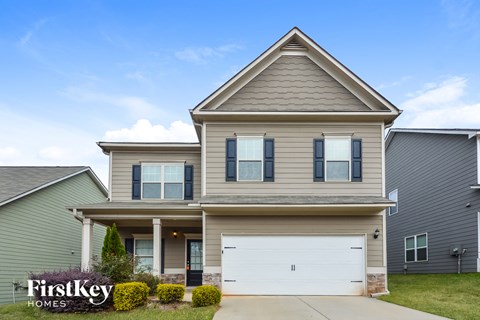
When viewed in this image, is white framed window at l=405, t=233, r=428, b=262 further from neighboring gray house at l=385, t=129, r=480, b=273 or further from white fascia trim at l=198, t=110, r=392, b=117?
white fascia trim at l=198, t=110, r=392, b=117

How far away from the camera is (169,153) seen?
19.5 m

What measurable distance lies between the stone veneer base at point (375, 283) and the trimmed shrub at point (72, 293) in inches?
312

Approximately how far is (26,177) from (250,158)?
32.4 ft

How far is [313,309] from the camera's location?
42.5 feet

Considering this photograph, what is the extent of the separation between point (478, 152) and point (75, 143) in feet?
59.1

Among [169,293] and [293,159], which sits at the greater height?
[293,159]

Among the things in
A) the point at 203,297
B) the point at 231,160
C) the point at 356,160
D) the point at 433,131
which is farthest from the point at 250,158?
the point at 433,131

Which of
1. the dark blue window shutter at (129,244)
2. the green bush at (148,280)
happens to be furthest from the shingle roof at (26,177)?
the green bush at (148,280)

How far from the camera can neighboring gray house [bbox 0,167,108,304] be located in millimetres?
18625

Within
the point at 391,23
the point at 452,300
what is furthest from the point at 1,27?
the point at 452,300

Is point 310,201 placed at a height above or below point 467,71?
below

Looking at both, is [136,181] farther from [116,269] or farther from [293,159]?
[293,159]

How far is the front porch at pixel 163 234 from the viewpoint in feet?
56.6

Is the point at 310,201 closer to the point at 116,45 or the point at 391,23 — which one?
the point at 391,23
